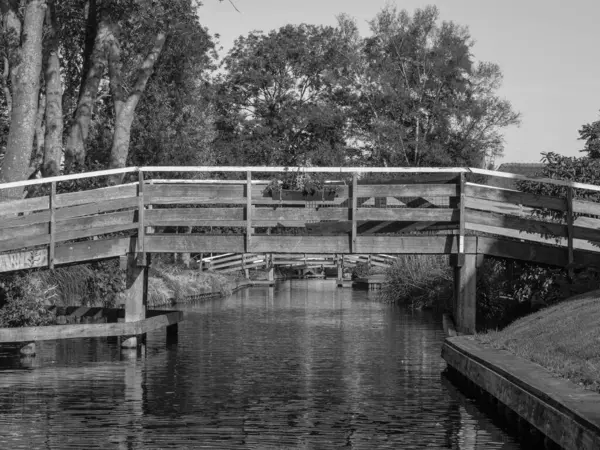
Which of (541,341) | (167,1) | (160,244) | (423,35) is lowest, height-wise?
(541,341)

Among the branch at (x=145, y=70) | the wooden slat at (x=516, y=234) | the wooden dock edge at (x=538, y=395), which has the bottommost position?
the wooden dock edge at (x=538, y=395)

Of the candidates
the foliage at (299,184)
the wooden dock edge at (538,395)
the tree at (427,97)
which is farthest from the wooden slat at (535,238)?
the tree at (427,97)

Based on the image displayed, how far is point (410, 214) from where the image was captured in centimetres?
2305

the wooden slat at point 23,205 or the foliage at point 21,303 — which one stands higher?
the wooden slat at point 23,205

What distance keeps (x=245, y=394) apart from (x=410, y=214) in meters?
6.48

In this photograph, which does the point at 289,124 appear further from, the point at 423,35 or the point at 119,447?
the point at 119,447

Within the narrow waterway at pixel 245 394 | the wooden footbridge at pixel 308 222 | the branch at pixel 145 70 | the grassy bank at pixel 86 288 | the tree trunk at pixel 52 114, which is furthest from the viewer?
the branch at pixel 145 70

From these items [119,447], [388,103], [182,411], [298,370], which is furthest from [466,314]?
[388,103]

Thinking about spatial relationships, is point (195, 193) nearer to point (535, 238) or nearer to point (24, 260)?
point (24, 260)

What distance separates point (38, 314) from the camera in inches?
963

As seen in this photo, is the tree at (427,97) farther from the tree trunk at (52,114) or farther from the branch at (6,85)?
the tree trunk at (52,114)

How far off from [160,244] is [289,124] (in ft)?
209

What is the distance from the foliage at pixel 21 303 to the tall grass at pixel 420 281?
15.9 m

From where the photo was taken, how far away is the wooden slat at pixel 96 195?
2339 centimetres
